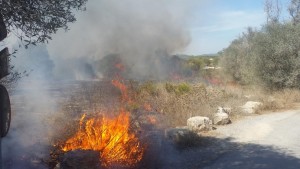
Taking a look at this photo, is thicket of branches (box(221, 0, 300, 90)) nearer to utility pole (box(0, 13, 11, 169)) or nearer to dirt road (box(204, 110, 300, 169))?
dirt road (box(204, 110, 300, 169))

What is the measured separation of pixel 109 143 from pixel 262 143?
4.90 meters

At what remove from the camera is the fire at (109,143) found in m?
7.24

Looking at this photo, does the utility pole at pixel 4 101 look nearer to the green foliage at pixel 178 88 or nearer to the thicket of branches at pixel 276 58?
the green foliage at pixel 178 88

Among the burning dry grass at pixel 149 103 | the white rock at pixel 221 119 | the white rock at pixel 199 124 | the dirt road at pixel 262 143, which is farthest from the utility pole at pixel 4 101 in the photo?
the white rock at pixel 221 119

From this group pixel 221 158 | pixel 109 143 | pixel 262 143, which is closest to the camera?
pixel 109 143

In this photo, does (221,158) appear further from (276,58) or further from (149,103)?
(276,58)

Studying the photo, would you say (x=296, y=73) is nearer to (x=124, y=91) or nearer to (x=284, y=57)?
(x=284, y=57)

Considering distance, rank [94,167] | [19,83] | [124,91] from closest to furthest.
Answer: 1. [94,167]
2. [19,83]
3. [124,91]

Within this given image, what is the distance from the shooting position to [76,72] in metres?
14.8

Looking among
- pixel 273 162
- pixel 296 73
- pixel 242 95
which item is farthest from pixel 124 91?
pixel 296 73

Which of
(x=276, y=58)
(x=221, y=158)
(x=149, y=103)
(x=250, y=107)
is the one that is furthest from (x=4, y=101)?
(x=276, y=58)

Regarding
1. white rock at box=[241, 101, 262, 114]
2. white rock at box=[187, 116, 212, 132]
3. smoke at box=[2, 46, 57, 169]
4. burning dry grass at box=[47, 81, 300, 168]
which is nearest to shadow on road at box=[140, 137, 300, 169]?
burning dry grass at box=[47, 81, 300, 168]

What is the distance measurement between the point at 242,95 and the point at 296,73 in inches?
130

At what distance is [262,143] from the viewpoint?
10.1 m
